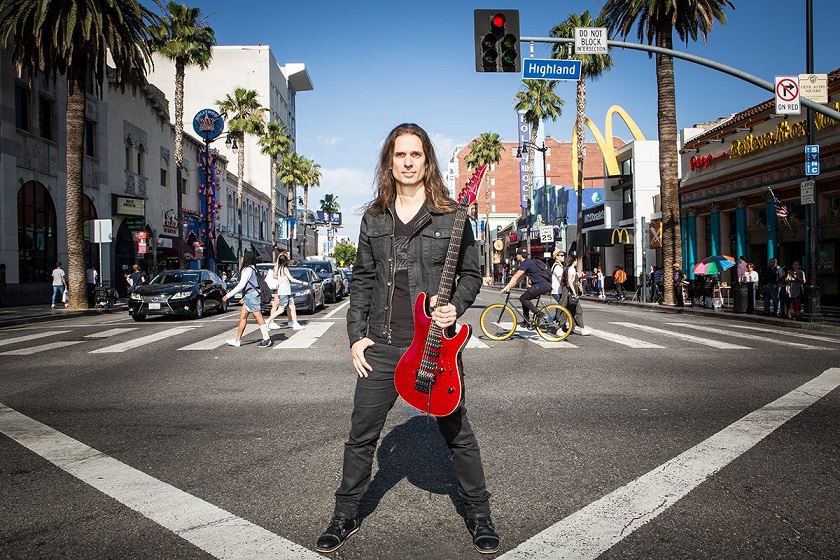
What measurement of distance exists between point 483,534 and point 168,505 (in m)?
1.81

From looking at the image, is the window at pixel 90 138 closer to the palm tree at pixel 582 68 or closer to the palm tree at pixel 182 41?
the palm tree at pixel 182 41

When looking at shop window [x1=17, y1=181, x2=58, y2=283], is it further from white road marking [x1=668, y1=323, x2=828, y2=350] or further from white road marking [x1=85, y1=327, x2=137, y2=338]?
white road marking [x1=668, y1=323, x2=828, y2=350]

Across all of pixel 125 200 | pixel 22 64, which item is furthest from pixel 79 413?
pixel 125 200

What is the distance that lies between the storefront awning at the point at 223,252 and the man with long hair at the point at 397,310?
52271mm

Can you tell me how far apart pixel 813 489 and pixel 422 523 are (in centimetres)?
237

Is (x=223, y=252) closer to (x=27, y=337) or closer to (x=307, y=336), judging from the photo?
(x=27, y=337)

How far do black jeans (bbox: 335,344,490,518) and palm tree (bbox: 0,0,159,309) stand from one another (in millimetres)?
22399

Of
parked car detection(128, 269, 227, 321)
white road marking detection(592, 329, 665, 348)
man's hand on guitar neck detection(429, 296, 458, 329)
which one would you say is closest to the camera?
man's hand on guitar neck detection(429, 296, 458, 329)

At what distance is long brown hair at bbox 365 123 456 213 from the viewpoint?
11.3 feet

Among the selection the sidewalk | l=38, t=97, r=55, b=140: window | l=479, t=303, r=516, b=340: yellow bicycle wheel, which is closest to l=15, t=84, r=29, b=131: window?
l=38, t=97, r=55, b=140: window

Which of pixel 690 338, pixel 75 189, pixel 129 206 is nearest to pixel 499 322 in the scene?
pixel 690 338

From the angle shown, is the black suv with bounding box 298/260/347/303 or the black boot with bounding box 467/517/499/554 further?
the black suv with bounding box 298/260/347/303

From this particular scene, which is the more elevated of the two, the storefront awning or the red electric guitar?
the storefront awning

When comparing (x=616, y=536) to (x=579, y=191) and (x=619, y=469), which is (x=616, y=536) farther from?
(x=579, y=191)
